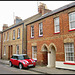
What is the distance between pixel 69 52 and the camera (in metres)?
13.1

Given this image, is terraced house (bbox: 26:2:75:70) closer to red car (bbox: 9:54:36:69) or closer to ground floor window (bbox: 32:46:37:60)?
ground floor window (bbox: 32:46:37:60)

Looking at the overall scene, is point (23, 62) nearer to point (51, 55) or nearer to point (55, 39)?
point (51, 55)

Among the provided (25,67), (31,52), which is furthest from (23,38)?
(25,67)

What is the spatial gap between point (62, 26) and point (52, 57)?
4334 millimetres

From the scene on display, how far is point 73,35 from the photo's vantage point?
12.6m

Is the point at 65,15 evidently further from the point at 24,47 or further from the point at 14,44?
the point at 14,44

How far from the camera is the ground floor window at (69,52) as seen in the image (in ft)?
42.1

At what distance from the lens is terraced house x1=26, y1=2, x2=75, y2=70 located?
13.0 m

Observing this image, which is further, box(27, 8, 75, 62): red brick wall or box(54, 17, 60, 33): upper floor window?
box(54, 17, 60, 33): upper floor window

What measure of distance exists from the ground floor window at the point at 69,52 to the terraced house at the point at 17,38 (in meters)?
9.49

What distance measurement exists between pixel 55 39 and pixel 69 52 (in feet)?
8.25

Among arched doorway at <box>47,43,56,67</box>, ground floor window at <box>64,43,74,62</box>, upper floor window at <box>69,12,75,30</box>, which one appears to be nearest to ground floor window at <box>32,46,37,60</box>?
arched doorway at <box>47,43,56,67</box>

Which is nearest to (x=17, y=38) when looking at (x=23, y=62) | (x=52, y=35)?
(x=23, y=62)

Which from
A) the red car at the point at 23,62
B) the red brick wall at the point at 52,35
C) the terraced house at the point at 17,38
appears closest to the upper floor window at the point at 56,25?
the red brick wall at the point at 52,35
